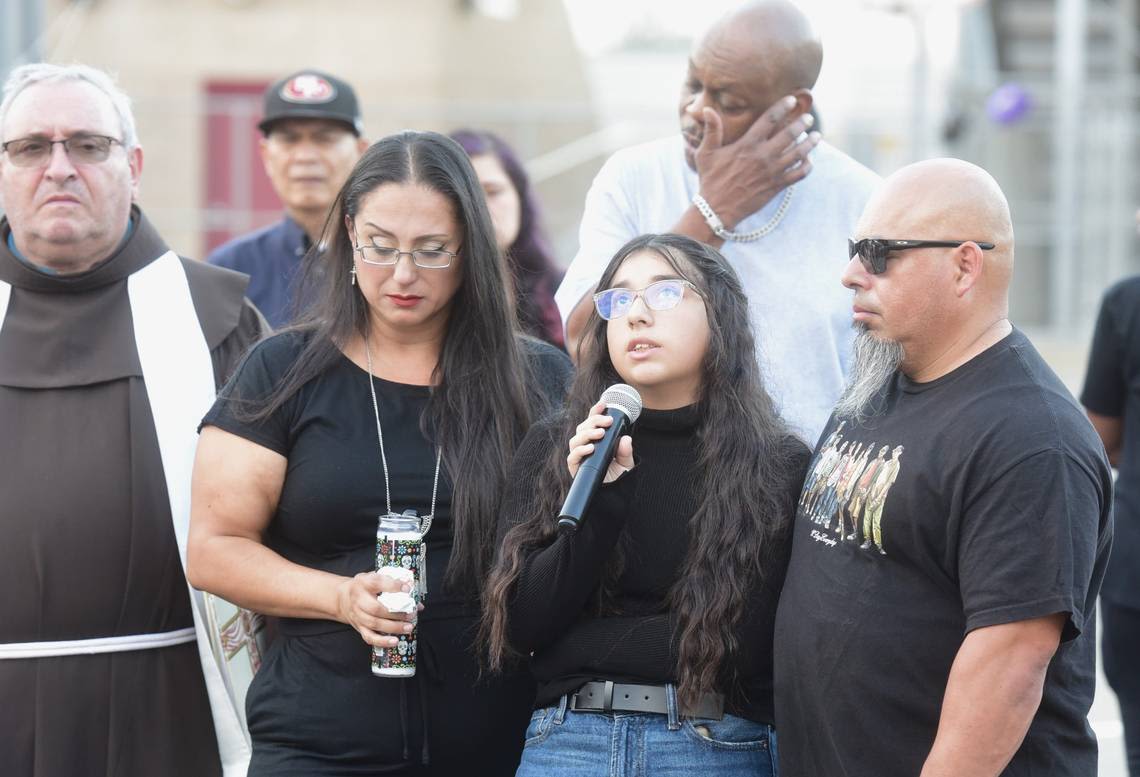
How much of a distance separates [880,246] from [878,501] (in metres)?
0.49

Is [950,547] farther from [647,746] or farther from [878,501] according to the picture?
[647,746]

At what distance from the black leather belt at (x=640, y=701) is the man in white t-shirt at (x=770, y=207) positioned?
2.75 ft

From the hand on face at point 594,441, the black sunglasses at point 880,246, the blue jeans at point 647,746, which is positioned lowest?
the blue jeans at point 647,746

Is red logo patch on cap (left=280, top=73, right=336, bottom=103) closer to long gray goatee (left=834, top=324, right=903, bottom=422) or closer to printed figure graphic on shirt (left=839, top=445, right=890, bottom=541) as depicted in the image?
long gray goatee (left=834, top=324, right=903, bottom=422)

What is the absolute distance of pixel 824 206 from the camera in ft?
13.1

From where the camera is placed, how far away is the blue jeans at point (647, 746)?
3.12m

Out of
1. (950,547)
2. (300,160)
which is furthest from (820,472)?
(300,160)

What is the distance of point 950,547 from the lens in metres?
2.74

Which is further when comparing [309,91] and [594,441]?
[309,91]

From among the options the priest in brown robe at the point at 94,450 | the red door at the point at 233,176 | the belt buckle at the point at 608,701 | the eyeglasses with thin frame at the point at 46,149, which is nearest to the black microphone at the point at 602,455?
the belt buckle at the point at 608,701

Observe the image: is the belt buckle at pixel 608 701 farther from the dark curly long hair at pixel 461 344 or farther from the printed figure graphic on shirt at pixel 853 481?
the printed figure graphic on shirt at pixel 853 481

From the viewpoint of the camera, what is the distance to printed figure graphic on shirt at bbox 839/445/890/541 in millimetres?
2910

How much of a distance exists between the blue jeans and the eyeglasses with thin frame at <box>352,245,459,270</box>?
1061mm

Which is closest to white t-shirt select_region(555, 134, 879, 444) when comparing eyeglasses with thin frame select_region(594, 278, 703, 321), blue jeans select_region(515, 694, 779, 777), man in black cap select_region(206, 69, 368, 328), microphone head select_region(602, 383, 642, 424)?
eyeglasses with thin frame select_region(594, 278, 703, 321)
